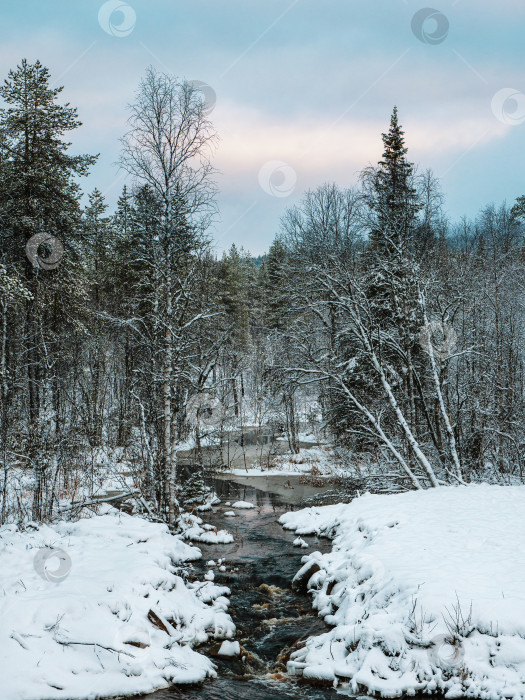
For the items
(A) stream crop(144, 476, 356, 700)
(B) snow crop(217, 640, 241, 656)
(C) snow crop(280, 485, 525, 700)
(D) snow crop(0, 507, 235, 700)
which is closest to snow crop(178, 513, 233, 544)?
(A) stream crop(144, 476, 356, 700)

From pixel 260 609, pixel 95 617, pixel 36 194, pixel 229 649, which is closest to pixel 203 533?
pixel 260 609

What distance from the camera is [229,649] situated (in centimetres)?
679

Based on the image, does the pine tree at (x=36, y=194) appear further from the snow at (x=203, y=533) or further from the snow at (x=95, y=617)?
the snow at (x=95, y=617)

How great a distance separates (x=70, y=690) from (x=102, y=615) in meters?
1.07

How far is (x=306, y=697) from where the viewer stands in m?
5.60

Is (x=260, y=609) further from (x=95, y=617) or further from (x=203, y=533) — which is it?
(x=203, y=533)

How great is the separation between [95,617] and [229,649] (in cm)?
212

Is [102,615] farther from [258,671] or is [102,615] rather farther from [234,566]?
[234,566]

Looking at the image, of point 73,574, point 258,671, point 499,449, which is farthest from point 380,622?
point 499,449

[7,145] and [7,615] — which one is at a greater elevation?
[7,145]

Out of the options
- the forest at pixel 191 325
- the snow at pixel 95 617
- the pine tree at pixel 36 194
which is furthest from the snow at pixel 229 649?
the pine tree at pixel 36 194

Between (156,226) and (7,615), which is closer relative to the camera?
(7,615)

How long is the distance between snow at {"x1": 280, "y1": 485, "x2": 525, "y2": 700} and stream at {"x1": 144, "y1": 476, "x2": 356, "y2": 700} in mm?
351

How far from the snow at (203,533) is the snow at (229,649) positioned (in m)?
5.99
